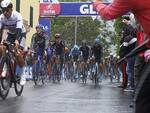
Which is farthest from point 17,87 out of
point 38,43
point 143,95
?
point 143,95

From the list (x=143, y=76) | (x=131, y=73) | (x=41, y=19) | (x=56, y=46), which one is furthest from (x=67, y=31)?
(x=143, y=76)

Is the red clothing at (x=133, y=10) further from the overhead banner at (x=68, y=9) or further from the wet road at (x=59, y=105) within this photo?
the overhead banner at (x=68, y=9)

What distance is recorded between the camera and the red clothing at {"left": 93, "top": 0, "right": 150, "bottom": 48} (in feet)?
13.2

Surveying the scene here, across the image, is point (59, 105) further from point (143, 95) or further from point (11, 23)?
point (143, 95)

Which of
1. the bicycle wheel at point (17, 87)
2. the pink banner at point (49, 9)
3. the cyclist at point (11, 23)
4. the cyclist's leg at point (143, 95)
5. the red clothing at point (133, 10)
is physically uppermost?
the pink banner at point (49, 9)

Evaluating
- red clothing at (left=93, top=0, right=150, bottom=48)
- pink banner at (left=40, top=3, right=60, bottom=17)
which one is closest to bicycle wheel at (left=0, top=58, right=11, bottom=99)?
red clothing at (left=93, top=0, right=150, bottom=48)

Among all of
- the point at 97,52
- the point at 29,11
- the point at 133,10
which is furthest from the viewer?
the point at 29,11

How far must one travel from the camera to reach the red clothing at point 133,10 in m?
4.02

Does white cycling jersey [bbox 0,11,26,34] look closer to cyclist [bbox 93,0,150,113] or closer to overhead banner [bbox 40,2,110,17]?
cyclist [bbox 93,0,150,113]

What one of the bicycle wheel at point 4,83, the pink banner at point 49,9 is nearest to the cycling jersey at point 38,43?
the bicycle wheel at point 4,83

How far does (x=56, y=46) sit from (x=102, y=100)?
32.5ft

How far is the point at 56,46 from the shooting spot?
20422 mm

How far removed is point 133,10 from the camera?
4082mm

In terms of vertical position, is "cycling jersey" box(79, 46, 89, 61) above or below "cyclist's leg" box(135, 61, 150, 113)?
above
